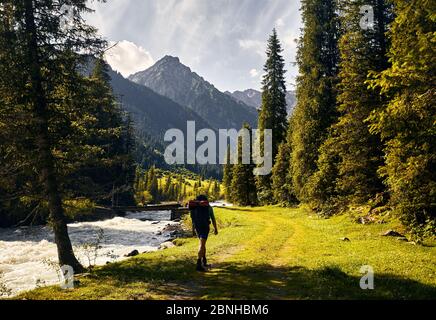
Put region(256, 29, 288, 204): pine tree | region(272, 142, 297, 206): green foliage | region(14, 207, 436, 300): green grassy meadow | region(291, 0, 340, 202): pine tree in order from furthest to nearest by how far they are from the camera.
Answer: region(256, 29, 288, 204): pine tree
region(272, 142, 297, 206): green foliage
region(291, 0, 340, 202): pine tree
region(14, 207, 436, 300): green grassy meadow

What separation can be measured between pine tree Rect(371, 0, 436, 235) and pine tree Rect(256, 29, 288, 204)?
39.7 m

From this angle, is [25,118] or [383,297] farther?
[25,118]

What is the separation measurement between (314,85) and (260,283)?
30109 mm

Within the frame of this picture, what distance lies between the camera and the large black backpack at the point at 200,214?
14.2m

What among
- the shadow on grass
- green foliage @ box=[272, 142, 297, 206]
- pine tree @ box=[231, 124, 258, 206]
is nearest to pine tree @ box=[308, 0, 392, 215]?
the shadow on grass

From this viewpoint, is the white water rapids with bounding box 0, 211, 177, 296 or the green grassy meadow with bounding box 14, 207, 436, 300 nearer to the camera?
the green grassy meadow with bounding box 14, 207, 436, 300

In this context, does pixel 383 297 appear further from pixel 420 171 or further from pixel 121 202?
pixel 121 202

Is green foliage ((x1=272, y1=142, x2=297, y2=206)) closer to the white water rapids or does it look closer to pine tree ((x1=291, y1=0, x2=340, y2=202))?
pine tree ((x1=291, y1=0, x2=340, y2=202))

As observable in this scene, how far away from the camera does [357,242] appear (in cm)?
2003

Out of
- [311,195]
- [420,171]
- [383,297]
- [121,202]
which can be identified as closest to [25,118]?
[383,297]

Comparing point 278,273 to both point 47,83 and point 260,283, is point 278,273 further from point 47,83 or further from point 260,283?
point 47,83

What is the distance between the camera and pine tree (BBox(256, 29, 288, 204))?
5834 centimetres

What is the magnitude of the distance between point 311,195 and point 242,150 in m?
32.3

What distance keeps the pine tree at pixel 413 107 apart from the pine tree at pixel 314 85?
18654 mm
